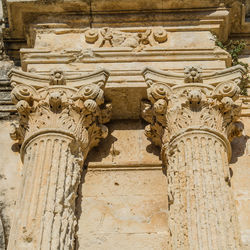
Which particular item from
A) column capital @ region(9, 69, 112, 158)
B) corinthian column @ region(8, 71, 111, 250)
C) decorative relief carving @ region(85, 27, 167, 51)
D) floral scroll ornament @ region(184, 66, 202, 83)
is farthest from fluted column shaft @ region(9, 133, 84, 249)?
decorative relief carving @ region(85, 27, 167, 51)

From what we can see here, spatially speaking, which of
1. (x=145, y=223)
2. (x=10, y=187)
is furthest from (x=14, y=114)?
(x=145, y=223)

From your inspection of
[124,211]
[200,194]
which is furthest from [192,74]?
[124,211]

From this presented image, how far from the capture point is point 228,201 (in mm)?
7605

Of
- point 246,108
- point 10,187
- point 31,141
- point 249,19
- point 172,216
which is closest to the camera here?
point 172,216

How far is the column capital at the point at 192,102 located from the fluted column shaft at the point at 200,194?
199 millimetres

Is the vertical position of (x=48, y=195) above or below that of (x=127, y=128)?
below

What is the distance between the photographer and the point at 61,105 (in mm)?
8609

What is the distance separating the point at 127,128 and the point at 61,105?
1.14 m

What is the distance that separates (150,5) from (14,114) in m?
2.55

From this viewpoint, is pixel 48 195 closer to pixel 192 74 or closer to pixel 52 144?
pixel 52 144

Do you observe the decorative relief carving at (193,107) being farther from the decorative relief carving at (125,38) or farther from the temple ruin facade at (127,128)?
the decorative relief carving at (125,38)

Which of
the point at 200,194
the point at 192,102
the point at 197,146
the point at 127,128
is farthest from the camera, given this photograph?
the point at 127,128

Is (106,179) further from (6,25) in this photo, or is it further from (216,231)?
(6,25)

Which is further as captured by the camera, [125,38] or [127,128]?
[125,38]
